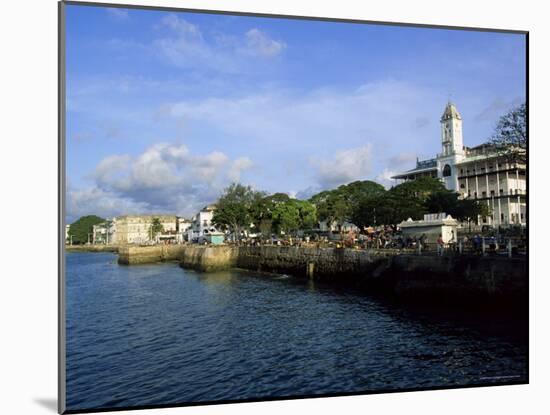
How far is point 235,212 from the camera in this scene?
2777 centimetres

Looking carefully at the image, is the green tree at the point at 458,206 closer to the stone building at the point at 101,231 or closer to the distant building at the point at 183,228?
the stone building at the point at 101,231

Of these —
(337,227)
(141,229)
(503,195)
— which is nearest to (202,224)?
(141,229)

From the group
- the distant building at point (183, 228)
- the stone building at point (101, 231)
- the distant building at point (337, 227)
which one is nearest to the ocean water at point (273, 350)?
the stone building at point (101, 231)

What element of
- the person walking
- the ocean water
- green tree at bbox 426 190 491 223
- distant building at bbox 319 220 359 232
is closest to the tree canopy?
green tree at bbox 426 190 491 223

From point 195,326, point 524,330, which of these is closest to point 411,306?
point 524,330

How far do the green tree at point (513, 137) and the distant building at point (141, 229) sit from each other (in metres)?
15.6

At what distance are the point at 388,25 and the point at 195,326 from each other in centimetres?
721

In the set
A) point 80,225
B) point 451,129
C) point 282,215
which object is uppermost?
point 451,129

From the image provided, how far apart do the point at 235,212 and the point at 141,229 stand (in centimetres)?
542

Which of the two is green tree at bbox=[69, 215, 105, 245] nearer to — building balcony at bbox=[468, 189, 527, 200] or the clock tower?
the clock tower

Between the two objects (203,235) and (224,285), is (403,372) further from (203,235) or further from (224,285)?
(203,235)

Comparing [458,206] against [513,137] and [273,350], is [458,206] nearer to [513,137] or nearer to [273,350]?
[513,137]

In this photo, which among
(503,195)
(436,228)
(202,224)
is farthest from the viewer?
(202,224)

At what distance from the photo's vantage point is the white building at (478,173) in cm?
905
